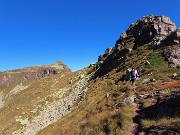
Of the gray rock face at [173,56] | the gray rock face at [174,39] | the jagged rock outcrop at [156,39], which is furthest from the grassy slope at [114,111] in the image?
the gray rock face at [174,39]

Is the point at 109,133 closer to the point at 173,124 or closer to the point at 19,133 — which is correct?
the point at 173,124

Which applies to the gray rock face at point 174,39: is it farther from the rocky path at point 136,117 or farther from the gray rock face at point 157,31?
the rocky path at point 136,117

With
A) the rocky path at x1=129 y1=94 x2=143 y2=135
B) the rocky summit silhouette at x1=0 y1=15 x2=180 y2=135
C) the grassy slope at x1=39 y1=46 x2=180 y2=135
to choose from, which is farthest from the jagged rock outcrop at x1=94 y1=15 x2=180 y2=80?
the rocky path at x1=129 y1=94 x2=143 y2=135

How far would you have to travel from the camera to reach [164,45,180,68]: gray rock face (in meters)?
41.6

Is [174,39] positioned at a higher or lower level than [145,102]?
higher

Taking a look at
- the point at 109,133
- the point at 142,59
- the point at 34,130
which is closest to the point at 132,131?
the point at 109,133

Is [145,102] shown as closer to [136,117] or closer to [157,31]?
[136,117]

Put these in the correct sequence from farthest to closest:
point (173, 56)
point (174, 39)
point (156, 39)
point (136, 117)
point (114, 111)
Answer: point (156, 39) < point (174, 39) < point (173, 56) < point (114, 111) < point (136, 117)

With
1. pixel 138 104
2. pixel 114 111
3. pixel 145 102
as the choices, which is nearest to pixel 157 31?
pixel 138 104

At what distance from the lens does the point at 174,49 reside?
149ft

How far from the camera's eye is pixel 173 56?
43719 mm

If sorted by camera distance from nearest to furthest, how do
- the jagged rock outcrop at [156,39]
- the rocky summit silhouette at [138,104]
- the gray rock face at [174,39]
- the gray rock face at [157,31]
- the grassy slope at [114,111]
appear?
1. the rocky summit silhouette at [138,104]
2. the grassy slope at [114,111]
3. the jagged rock outcrop at [156,39]
4. the gray rock face at [174,39]
5. the gray rock face at [157,31]

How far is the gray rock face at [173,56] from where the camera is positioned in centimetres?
4163

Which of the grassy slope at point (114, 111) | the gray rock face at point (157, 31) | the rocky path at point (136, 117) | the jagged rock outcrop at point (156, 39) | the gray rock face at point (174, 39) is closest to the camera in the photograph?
the rocky path at point (136, 117)
